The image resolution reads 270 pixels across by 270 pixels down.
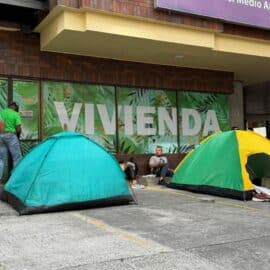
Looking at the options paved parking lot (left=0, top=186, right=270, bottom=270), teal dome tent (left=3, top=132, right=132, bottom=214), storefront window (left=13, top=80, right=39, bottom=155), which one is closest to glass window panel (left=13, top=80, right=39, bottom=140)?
storefront window (left=13, top=80, right=39, bottom=155)

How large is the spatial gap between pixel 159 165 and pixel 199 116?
110 inches

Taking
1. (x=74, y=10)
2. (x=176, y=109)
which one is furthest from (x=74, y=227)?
(x=176, y=109)

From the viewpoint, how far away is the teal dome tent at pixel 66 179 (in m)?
8.20

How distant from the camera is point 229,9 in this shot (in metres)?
13.0

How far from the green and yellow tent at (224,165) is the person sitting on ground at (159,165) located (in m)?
1.43

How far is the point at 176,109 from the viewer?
600 inches

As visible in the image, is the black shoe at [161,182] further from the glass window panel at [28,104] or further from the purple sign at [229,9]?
the purple sign at [229,9]

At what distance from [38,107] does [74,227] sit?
6.47 meters

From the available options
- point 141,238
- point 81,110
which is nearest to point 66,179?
point 141,238

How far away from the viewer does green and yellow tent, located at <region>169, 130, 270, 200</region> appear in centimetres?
996

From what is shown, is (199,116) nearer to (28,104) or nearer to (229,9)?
(229,9)

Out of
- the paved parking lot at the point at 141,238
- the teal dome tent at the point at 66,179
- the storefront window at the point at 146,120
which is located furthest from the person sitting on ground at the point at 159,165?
the teal dome tent at the point at 66,179

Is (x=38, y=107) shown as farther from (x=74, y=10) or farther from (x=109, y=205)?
(x=109, y=205)

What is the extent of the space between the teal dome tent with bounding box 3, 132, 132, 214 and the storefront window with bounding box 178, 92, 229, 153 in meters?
6.66
